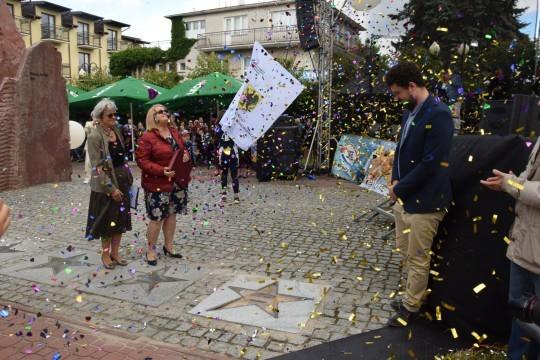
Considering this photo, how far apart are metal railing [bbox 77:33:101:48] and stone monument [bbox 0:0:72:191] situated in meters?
41.5

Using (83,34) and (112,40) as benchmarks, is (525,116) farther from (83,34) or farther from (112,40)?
(112,40)

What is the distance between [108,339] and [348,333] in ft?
6.14

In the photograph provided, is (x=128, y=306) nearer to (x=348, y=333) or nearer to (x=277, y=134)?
(x=348, y=333)

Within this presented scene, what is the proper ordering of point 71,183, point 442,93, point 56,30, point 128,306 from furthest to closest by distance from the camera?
point 56,30 → point 71,183 → point 442,93 → point 128,306

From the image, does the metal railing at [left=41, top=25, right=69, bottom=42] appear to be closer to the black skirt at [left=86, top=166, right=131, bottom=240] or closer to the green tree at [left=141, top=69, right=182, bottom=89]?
the green tree at [left=141, top=69, right=182, bottom=89]

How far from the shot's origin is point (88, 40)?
4956 cm

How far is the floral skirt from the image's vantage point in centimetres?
505

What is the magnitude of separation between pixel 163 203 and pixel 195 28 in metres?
41.9

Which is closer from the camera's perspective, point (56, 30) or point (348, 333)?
point (348, 333)

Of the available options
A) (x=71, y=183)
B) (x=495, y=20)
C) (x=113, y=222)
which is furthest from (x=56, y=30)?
(x=113, y=222)

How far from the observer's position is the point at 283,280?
467 cm

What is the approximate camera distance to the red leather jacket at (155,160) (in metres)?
4.90

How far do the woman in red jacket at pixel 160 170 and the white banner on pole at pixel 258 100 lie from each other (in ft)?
12.3

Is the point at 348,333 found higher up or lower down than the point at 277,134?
lower down
